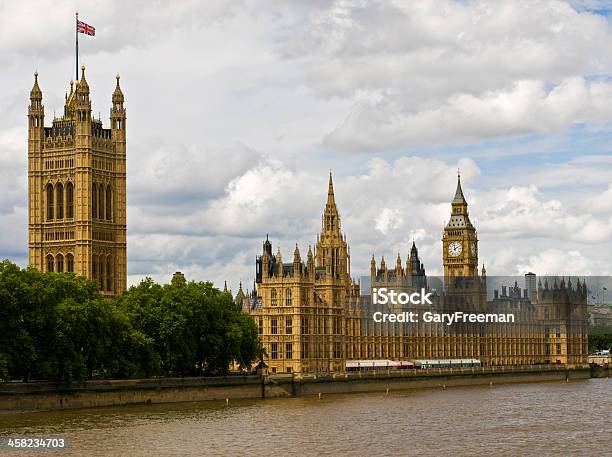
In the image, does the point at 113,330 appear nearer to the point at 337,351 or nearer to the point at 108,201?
the point at 108,201

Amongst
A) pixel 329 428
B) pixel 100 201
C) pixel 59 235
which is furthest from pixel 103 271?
pixel 329 428

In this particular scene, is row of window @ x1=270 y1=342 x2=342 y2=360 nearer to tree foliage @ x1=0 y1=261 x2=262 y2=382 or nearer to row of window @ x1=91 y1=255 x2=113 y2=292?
row of window @ x1=91 y1=255 x2=113 y2=292

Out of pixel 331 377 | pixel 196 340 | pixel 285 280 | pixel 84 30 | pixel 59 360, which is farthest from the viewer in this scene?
pixel 285 280

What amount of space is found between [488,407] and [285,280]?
48.8 meters

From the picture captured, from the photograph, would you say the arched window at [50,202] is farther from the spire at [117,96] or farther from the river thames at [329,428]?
the river thames at [329,428]

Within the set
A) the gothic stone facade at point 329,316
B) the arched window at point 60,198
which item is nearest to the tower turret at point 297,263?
the gothic stone facade at point 329,316

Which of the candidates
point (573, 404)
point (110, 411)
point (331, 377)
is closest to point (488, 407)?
point (573, 404)

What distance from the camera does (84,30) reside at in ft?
447

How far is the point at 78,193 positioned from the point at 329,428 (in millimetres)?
70797

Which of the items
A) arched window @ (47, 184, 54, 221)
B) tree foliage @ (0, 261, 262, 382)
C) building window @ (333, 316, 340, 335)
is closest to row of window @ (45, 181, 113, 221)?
arched window @ (47, 184, 54, 221)

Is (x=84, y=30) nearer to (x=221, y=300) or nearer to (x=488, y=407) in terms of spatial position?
(x=221, y=300)

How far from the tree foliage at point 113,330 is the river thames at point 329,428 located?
3.87 m

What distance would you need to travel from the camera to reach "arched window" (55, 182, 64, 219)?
500ft

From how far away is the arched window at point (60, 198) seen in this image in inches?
6004
